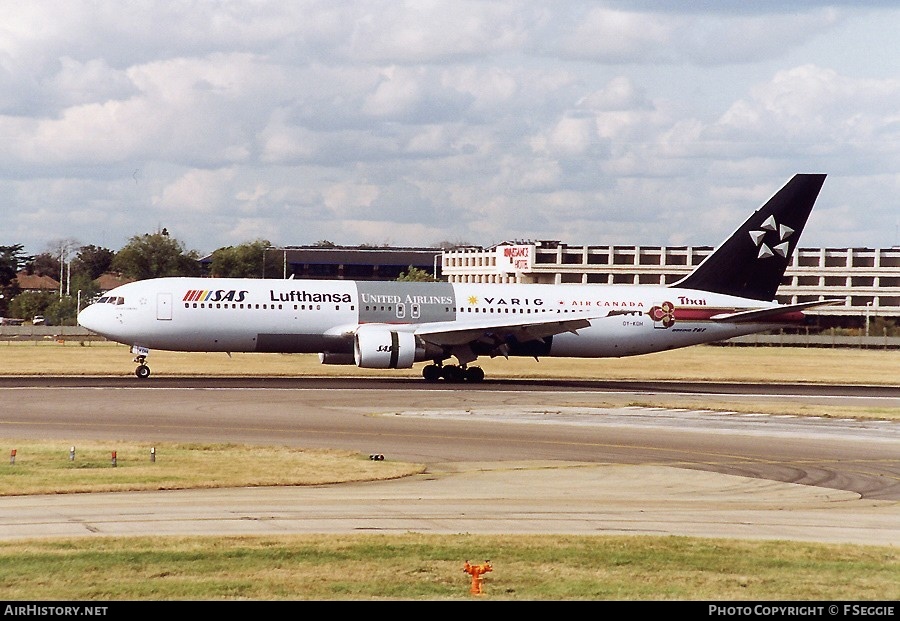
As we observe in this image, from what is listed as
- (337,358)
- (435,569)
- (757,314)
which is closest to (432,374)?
(337,358)

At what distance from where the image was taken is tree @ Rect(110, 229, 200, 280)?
5340 inches

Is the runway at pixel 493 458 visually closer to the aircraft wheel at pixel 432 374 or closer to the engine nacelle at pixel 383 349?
Answer: the engine nacelle at pixel 383 349

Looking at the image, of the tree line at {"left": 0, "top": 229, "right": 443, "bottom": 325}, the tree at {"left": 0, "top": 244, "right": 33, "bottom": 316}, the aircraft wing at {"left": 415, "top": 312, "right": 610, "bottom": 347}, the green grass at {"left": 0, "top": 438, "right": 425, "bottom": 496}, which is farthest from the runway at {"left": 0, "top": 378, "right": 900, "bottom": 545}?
the tree at {"left": 0, "top": 244, "right": 33, "bottom": 316}

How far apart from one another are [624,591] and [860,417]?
30375 mm

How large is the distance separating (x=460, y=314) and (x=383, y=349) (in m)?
6.01

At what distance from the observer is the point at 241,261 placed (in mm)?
150000

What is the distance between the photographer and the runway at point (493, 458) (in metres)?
20.8

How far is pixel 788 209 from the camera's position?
61.5m

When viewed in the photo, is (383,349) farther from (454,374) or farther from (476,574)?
(476,574)

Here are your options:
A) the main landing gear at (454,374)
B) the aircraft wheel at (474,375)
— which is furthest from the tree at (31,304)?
the aircraft wheel at (474,375)

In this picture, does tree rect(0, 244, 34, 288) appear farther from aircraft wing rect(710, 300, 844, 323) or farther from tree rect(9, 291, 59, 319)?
aircraft wing rect(710, 300, 844, 323)

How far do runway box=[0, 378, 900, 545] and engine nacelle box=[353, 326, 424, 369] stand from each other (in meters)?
1.27

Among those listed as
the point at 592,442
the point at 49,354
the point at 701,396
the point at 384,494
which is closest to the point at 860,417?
the point at 701,396
